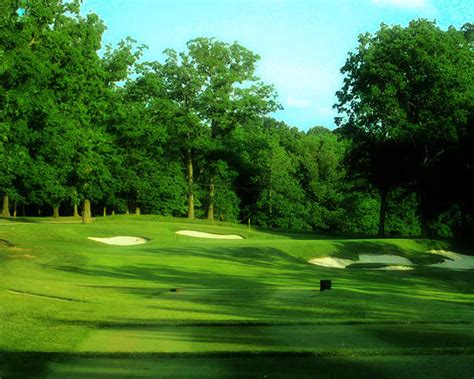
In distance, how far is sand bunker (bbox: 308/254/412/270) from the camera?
112 ft

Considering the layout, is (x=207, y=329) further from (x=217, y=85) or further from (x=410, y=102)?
(x=217, y=85)

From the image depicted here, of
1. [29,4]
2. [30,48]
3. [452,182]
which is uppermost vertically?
[29,4]

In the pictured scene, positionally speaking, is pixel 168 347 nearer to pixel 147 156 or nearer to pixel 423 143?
pixel 423 143

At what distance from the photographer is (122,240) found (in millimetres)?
41719

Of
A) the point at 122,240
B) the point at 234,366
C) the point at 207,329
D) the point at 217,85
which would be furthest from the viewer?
the point at 217,85

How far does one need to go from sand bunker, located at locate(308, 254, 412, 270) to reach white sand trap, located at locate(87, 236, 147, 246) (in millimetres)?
12103

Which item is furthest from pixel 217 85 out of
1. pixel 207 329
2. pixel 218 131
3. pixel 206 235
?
pixel 207 329

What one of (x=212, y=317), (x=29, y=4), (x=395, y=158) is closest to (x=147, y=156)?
(x=395, y=158)

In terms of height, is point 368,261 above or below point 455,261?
above

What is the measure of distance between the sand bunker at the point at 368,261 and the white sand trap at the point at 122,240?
1210 cm

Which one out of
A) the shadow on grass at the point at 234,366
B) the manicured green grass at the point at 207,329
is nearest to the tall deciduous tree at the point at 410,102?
the manicured green grass at the point at 207,329

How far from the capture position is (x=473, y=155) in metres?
42.1

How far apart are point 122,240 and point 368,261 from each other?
50.9ft

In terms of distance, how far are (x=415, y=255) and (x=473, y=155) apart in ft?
26.0
